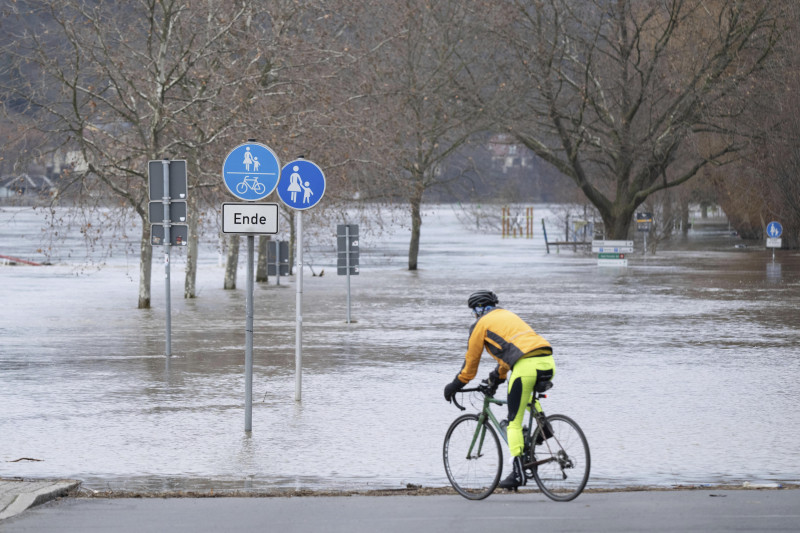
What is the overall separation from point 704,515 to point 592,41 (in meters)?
38.9

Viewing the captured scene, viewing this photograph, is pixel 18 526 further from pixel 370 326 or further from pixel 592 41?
pixel 592 41

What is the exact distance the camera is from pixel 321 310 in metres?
26.4

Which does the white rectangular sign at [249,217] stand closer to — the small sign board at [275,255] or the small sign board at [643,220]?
the small sign board at [275,255]

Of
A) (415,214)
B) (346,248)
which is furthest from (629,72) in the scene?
(346,248)

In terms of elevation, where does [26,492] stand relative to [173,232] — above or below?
below

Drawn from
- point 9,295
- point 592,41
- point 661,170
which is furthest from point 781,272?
point 9,295

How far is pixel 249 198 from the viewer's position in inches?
463

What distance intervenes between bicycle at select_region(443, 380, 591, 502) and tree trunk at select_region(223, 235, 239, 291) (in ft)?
81.7

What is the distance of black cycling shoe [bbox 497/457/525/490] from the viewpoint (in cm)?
807

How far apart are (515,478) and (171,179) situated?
1013cm

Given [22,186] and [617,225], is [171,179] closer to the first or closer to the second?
[22,186]

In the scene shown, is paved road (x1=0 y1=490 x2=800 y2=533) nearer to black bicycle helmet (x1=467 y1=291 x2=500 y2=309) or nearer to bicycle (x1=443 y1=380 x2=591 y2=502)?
bicycle (x1=443 y1=380 x2=591 y2=502)

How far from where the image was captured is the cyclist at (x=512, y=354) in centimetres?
784

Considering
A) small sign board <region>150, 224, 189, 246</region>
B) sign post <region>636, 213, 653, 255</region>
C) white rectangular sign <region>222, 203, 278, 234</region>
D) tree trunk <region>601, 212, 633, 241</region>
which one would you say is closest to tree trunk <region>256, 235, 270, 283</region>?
tree trunk <region>601, 212, 633, 241</region>
